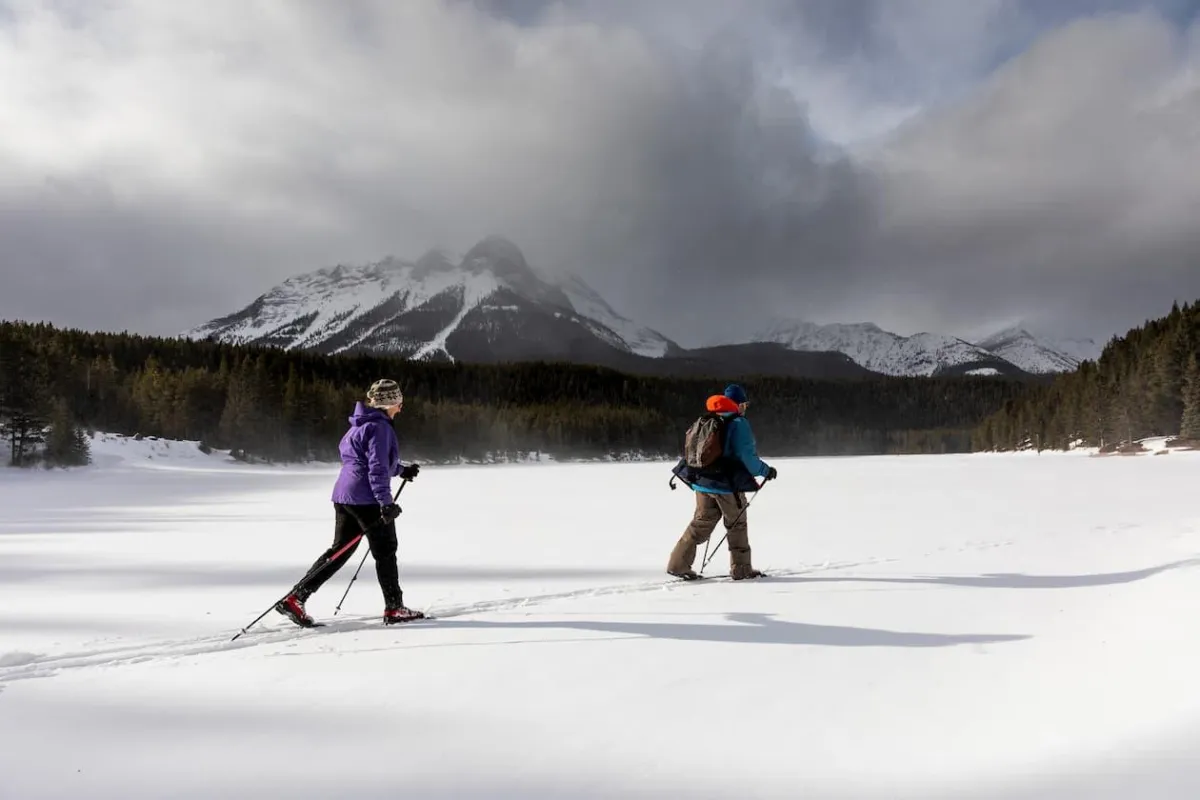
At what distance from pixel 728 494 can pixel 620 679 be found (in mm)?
4087

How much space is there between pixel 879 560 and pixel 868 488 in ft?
56.2

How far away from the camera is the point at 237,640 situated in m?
5.78

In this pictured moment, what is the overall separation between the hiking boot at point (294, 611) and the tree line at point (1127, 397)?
226ft

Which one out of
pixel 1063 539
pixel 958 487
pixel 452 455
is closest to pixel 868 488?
pixel 958 487

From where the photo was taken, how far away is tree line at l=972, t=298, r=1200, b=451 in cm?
6331

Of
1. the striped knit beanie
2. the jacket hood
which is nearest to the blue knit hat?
the striped knit beanie

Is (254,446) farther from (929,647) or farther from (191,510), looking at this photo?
(929,647)

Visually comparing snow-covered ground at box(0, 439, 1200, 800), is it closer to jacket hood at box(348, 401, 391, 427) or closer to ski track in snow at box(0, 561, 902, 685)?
ski track in snow at box(0, 561, 902, 685)

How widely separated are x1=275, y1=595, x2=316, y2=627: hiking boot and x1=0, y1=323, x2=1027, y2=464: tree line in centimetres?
4687

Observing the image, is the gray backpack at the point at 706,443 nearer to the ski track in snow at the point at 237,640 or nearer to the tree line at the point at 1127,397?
the ski track in snow at the point at 237,640

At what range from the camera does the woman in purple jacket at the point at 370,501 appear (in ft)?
20.3

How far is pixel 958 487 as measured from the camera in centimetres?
2517

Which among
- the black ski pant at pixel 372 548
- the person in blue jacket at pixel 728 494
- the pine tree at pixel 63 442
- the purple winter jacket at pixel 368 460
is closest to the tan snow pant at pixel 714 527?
the person in blue jacket at pixel 728 494

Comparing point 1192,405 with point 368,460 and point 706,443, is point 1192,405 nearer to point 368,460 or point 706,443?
point 706,443
